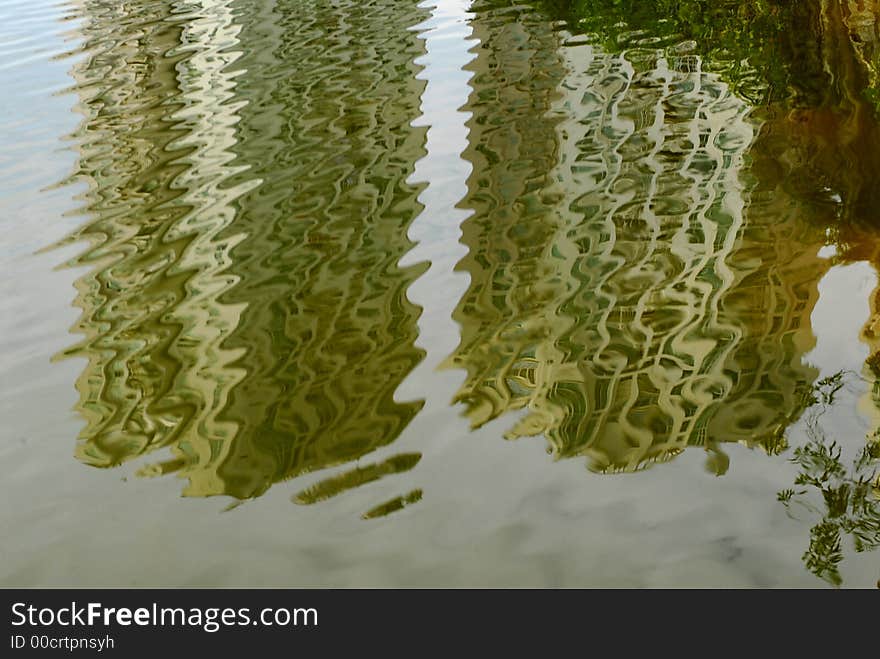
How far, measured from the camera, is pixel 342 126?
1246 cm

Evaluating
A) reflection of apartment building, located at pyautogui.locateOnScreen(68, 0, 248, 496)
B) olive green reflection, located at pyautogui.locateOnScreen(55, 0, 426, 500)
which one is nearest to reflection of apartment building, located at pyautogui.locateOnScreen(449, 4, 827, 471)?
olive green reflection, located at pyautogui.locateOnScreen(55, 0, 426, 500)

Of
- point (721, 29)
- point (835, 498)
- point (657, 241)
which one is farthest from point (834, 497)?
point (721, 29)

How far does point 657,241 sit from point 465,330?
2.10 m

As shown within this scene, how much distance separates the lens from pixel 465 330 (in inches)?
278

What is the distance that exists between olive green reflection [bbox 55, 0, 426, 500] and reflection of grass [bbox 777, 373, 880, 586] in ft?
7.73

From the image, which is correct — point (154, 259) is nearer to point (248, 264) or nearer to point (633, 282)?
point (248, 264)

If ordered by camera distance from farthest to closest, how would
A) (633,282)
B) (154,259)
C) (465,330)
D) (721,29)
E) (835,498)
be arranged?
(721,29)
(154,259)
(633,282)
(465,330)
(835,498)

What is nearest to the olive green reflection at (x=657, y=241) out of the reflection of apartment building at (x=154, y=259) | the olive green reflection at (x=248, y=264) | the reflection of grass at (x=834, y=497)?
the reflection of grass at (x=834, y=497)

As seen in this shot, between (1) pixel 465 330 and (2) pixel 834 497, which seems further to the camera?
(1) pixel 465 330

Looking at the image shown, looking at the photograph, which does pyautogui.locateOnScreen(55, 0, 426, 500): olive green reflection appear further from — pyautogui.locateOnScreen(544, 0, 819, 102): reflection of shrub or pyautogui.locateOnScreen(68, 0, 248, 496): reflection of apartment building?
pyautogui.locateOnScreen(544, 0, 819, 102): reflection of shrub

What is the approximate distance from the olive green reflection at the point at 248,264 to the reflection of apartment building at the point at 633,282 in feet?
2.58

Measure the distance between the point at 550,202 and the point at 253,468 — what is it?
15.3ft
